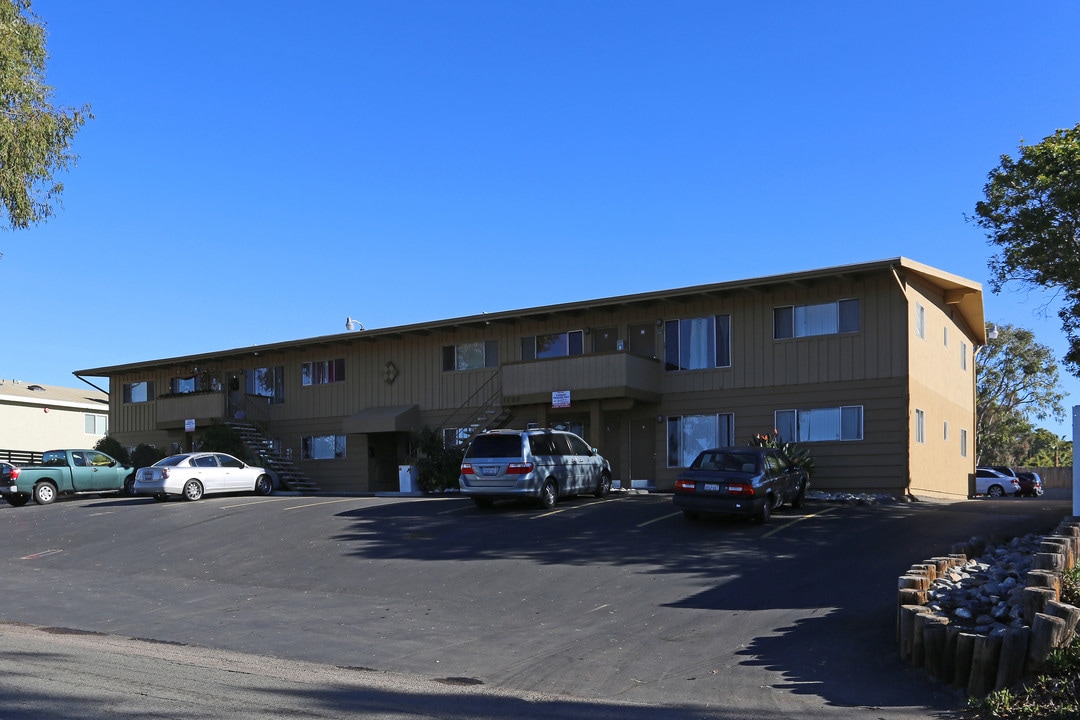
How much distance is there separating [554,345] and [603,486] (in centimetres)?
737

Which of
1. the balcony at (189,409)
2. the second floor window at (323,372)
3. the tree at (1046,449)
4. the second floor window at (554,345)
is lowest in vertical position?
the tree at (1046,449)

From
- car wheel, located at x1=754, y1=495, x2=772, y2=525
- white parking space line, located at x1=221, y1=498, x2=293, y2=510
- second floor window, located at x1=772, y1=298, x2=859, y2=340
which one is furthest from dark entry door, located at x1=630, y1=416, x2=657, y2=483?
white parking space line, located at x1=221, y1=498, x2=293, y2=510

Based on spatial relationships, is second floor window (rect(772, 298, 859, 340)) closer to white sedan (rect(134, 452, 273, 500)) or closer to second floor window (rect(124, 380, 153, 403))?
white sedan (rect(134, 452, 273, 500))

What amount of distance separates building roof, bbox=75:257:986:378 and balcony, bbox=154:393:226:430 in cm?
190

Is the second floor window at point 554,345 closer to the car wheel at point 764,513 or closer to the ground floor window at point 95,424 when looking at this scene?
the car wheel at point 764,513

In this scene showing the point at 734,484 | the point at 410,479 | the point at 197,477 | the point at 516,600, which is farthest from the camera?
the point at 410,479

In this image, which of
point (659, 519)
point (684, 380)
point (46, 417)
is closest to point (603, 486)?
point (684, 380)

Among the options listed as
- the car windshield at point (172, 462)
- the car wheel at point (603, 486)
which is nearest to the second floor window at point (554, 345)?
the car wheel at point (603, 486)

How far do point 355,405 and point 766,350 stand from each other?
1609cm

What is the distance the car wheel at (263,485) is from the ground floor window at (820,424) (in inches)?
613

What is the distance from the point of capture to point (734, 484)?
19.7 m

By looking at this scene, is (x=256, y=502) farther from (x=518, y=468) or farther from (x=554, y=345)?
(x=554, y=345)

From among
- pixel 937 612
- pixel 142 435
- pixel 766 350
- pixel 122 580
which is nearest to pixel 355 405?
pixel 142 435

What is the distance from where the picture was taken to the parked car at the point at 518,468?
2284cm
